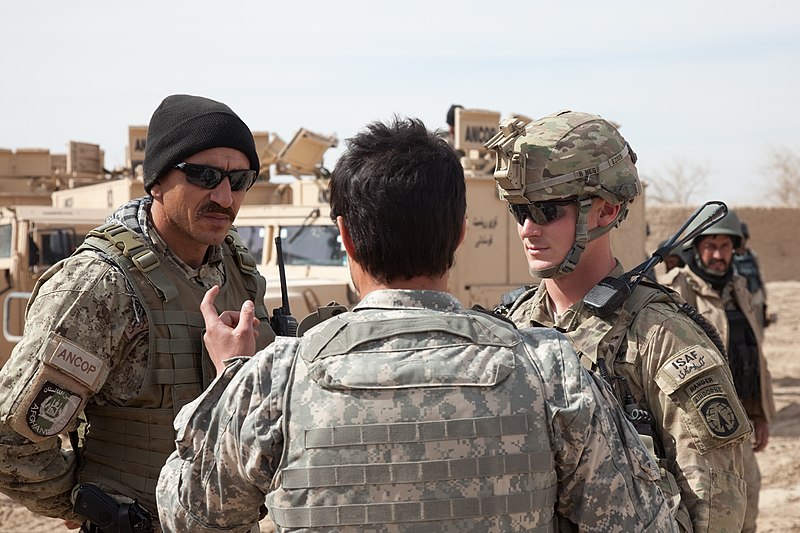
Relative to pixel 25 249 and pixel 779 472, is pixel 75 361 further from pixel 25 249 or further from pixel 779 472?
pixel 25 249

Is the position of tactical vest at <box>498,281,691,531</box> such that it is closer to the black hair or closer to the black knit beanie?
the black hair

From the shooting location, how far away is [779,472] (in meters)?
6.99

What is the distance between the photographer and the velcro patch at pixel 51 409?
217cm

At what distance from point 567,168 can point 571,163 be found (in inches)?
0.6

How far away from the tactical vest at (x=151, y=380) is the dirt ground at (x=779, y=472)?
363cm

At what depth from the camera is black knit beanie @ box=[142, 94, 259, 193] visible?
7.82 ft

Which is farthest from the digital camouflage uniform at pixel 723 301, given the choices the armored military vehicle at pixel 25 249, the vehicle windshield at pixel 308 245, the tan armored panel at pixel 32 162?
the tan armored panel at pixel 32 162

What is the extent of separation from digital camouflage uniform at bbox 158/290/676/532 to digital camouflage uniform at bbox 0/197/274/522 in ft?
2.56

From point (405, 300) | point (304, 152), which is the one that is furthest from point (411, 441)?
point (304, 152)

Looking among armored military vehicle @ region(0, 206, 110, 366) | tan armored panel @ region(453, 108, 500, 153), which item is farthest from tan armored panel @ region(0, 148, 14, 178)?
tan armored panel @ region(453, 108, 500, 153)

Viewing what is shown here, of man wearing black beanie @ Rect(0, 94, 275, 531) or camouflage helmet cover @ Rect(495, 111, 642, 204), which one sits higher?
camouflage helmet cover @ Rect(495, 111, 642, 204)

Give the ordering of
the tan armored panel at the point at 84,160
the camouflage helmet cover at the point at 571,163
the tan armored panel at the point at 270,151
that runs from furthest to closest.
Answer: the tan armored panel at the point at 84,160 → the tan armored panel at the point at 270,151 → the camouflage helmet cover at the point at 571,163

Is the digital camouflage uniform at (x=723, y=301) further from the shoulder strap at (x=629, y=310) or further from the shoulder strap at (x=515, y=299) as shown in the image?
the shoulder strap at (x=629, y=310)

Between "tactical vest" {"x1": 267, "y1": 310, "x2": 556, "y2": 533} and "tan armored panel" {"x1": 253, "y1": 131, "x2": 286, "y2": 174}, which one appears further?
"tan armored panel" {"x1": 253, "y1": 131, "x2": 286, "y2": 174}
